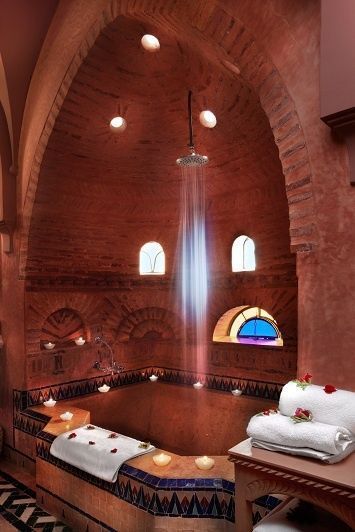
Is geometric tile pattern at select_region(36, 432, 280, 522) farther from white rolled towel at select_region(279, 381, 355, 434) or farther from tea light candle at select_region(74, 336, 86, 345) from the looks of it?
tea light candle at select_region(74, 336, 86, 345)

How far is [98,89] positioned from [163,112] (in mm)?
1219

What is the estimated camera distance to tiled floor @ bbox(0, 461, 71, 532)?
4.56m

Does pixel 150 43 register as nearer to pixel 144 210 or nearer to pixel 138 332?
pixel 144 210

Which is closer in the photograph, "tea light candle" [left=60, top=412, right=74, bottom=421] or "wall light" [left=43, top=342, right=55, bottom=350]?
"tea light candle" [left=60, top=412, right=74, bottom=421]

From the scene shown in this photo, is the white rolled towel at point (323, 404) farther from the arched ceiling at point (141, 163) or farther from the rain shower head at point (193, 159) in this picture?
the arched ceiling at point (141, 163)

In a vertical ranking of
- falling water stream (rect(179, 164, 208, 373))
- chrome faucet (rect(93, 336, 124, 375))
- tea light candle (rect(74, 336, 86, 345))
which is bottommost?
chrome faucet (rect(93, 336, 124, 375))

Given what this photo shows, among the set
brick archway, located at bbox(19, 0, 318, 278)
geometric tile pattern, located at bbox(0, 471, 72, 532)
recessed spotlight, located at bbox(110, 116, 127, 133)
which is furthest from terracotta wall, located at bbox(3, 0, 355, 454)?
geometric tile pattern, located at bbox(0, 471, 72, 532)

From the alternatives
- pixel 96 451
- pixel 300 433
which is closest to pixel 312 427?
pixel 300 433

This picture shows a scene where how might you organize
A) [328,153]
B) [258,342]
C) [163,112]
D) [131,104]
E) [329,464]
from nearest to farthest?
[329,464] → [328,153] → [131,104] → [163,112] → [258,342]

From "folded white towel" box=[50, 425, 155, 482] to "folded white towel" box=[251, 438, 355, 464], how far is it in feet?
7.51

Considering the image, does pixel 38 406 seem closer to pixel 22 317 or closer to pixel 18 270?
pixel 22 317

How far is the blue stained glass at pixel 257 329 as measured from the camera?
7.05m

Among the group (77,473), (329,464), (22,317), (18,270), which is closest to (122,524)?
(77,473)

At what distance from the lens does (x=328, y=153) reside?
272 cm
